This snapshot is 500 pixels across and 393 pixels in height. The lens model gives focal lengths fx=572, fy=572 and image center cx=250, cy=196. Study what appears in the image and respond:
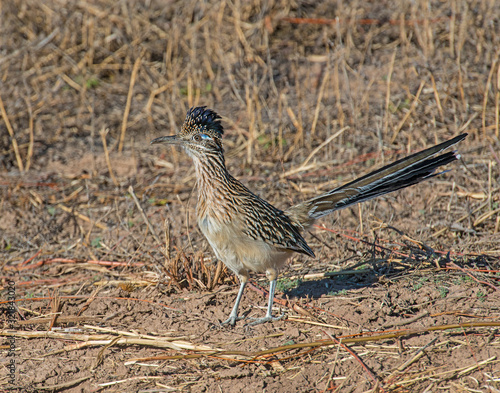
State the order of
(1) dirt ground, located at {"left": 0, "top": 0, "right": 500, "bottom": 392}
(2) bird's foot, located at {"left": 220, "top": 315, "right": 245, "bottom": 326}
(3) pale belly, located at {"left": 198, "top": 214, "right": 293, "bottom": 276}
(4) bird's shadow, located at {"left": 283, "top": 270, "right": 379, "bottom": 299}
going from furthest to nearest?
(4) bird's shadow, located at {"left": 283, "top": 270, "right": 379, "bottom": 299}
(2) bird's foot, located at {"left": 220, "top": 315, "right": 245, "bottom": 326}
(3) pale belly, located at {"left": 198, "top": 214, "right": 293, "bottom": 276}
(1) dirt ground, located at {"left": 0, "top": 0, "right": 500, "bottom": 392}

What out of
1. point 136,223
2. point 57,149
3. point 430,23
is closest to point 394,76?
point 430,23

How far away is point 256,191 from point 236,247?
102 inches

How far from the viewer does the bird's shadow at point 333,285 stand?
16.0 feet

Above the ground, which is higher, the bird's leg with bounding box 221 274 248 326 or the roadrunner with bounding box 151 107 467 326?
the roadrunner with bounding box 151 107 467 326

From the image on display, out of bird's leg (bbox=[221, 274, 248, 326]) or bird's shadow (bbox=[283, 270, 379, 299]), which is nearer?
bird's leg (bbox=[221, 274, 248, 326])

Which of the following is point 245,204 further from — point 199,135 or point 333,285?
point 333,285

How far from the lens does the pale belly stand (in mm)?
4438

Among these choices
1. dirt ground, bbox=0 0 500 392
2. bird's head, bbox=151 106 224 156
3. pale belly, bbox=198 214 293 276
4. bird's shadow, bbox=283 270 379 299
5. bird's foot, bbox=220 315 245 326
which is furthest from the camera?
bird's shadow, bbox=283 270 379 299

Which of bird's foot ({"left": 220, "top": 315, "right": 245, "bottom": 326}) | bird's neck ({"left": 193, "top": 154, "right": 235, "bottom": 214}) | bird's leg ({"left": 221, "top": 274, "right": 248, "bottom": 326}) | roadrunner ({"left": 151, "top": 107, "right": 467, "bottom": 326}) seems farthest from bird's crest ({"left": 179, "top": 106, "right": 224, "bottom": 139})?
bird's foot ({"left": 220, "top": 315, "right": 245, "bottom": 326})

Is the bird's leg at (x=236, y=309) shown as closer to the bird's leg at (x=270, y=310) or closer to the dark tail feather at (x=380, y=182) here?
the bird's leg at (x=270, y=310)

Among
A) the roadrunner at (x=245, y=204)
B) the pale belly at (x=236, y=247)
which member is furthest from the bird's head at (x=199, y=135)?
the pale belly at (x=236, y=247)

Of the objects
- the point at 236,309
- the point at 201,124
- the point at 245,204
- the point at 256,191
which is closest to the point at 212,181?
the point at 245,204

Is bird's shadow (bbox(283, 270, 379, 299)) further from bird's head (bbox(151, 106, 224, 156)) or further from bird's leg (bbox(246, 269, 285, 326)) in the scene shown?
bird's head (bbox(151, 106, 224, 156))

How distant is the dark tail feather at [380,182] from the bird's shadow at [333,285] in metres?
0.56
